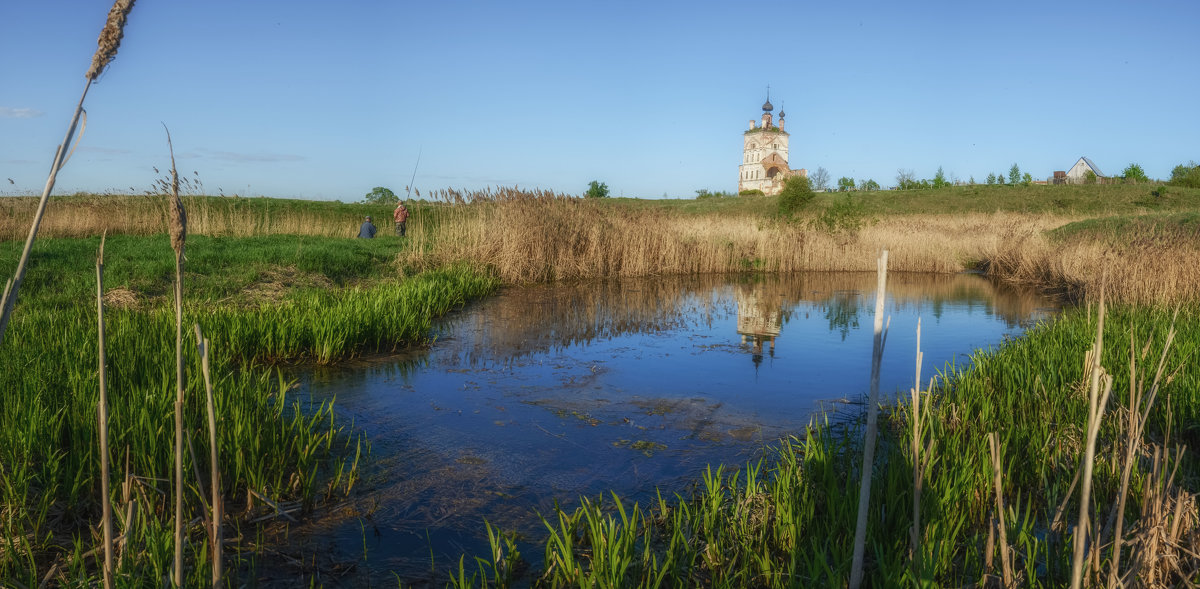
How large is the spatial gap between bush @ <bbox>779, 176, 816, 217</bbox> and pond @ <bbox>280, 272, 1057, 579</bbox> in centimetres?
2984

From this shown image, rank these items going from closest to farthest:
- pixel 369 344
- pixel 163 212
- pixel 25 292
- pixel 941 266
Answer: pixel 369 344 < pixel 25 292 < pixel 941 266 < pixel 163 212

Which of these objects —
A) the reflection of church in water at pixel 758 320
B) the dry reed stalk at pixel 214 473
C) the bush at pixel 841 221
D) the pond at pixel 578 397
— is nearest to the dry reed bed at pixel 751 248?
the bush at pixel 841 221

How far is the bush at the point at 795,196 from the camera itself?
40.7 metres

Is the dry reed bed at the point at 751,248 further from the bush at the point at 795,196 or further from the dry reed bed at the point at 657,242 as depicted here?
the bush at the point at 795,196

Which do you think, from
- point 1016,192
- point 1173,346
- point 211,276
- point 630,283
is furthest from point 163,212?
point 1016,192

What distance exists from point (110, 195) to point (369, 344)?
73.4 feet

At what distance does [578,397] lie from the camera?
5.67 metres

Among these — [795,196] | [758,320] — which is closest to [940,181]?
[795,196]

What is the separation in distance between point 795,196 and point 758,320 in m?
33.5

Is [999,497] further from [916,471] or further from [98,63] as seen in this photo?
[98,63]

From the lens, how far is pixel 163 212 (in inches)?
739

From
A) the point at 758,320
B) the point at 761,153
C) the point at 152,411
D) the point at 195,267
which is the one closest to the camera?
the point at 152,411

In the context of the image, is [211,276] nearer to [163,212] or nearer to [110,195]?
[163,212]

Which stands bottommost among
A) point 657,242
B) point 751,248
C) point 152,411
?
point 152,411
